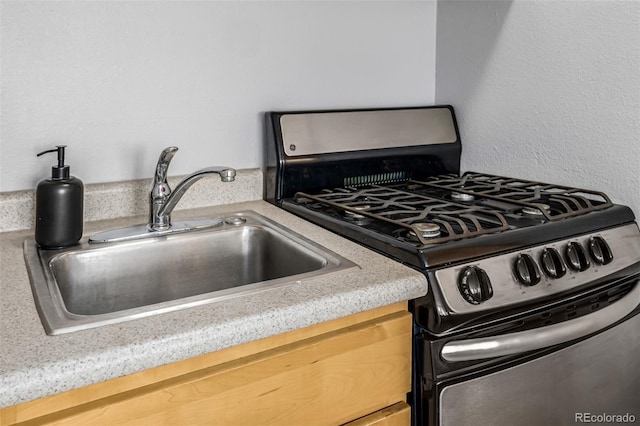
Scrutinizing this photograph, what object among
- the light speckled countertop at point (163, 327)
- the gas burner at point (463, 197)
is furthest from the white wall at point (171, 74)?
the gas burner at point (463, 197)

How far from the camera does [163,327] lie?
0.71 m

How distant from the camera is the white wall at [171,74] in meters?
1.18

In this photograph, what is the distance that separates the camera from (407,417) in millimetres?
928

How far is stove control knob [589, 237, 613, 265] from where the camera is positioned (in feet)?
3.59

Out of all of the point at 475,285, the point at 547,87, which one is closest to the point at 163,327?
the point at 475,285

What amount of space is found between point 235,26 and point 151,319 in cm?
93

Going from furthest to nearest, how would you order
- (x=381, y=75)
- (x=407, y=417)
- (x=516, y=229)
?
(x=381, y=75)
(x=516, y=229)
(x=407, y=417)

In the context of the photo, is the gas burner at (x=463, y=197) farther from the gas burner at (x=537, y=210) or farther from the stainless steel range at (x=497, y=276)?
the gas burner at (x=537, y=210)

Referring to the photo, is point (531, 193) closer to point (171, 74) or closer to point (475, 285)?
point (475, 285)

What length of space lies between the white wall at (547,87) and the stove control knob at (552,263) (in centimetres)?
41

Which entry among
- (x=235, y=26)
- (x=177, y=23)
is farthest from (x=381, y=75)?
(x=177, y=23)

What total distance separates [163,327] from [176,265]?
1.63 feet

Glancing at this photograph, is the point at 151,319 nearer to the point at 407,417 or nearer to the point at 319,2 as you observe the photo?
the point at 407,417

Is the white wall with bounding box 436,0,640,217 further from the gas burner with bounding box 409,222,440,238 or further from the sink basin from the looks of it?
the sink basin
